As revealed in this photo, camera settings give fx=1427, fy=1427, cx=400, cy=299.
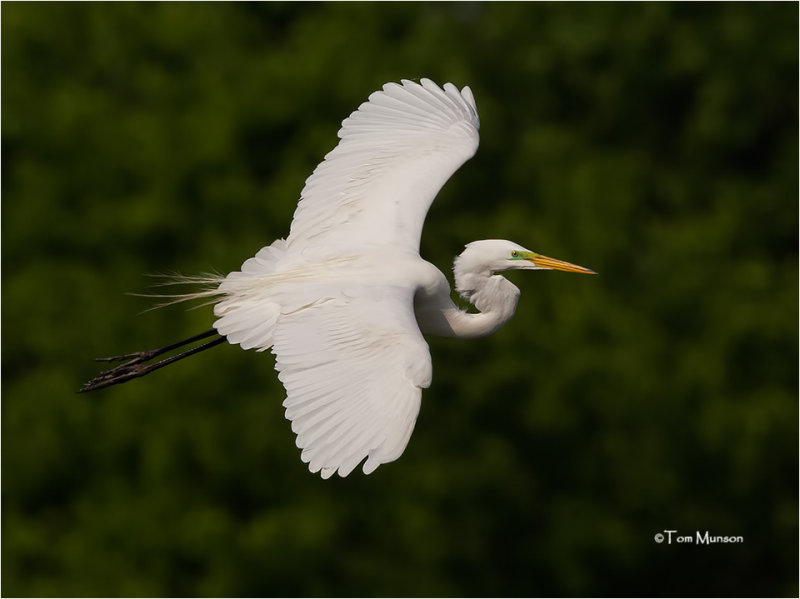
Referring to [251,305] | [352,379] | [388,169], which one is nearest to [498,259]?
[388,169]

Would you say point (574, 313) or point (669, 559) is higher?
point (574, 313)

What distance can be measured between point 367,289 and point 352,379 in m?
0.50

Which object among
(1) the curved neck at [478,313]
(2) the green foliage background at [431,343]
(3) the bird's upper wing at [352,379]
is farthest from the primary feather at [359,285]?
(2) the green foliage background at [431,343]

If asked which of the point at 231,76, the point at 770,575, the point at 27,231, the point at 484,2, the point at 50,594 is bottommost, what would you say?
the point at 770,575

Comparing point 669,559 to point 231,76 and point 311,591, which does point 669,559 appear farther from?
point 231,76

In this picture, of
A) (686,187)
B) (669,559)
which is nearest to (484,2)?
(686,187)

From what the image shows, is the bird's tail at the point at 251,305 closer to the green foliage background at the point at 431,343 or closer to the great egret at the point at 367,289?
the great egret at the point at 367,289

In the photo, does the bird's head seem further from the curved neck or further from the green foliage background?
the green foliage background

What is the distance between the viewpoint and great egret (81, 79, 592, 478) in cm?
404

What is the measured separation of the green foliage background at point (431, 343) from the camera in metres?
9.86

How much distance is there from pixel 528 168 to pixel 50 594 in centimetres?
560

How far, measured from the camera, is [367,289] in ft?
15.0

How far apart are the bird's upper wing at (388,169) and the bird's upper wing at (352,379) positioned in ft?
2.09

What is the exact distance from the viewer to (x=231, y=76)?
12.6 metres
